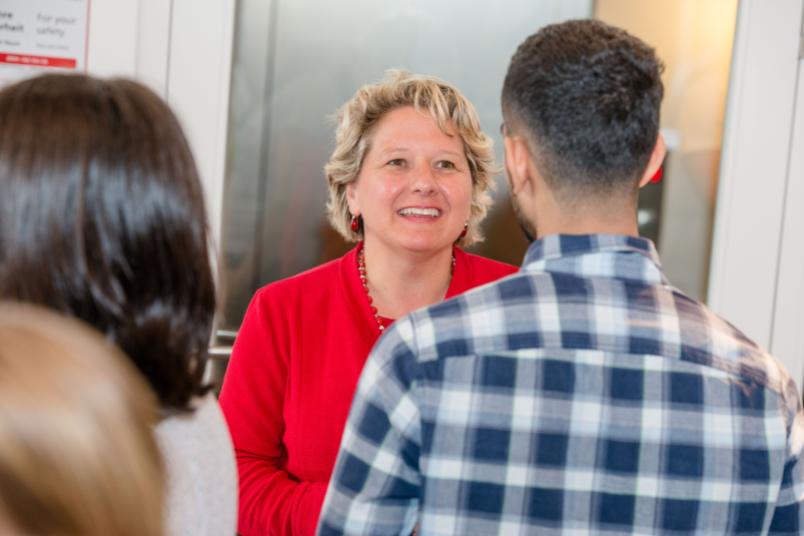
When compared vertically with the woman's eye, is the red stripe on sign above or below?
above

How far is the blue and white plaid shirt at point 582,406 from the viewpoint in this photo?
1.04 m

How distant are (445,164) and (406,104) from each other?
0.49 ft

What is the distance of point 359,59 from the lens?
2.23 metres

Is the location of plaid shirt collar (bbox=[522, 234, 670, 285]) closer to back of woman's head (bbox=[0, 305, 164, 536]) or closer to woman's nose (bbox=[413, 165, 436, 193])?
back of woman's head (bbox=[0, 305, 164, 536])

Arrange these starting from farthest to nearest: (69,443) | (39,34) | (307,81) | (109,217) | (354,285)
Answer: (307,81), (39,34), (354,285), (109,217), (69,443)

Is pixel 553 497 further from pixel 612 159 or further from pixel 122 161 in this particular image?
pixel 122 161

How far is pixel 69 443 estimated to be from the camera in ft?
1.76

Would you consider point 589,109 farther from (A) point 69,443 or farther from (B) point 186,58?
(B) point 186,58

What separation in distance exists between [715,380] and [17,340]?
0.79 m

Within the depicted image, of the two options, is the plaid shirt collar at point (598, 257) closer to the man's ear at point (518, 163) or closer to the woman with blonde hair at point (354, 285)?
the man's ear at point (518, 163)

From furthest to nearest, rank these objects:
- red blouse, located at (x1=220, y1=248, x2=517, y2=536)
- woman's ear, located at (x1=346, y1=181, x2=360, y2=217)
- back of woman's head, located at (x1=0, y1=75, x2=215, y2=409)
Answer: woman's ear, located at (x1=346, y1=181, x2=360, y2=217), red blouse, located at (x1=220, y1=248, x2=517, y2=536), back of woman's head, located at (x1=0, y1=75, x2=215, y2=409)

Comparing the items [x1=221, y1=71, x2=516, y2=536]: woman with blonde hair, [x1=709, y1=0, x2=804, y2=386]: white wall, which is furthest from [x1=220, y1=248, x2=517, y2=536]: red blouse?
[x1=709, y1=0, x2=804, y2=386]: white wall

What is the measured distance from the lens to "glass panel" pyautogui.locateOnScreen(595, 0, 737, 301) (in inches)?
90.0

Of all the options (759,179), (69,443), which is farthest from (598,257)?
(759,179)
